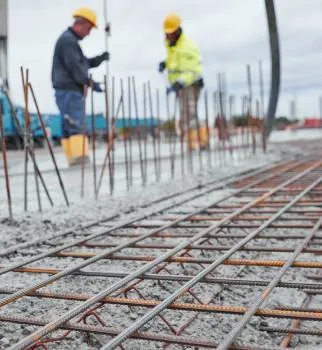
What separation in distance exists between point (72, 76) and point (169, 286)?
4817 mm

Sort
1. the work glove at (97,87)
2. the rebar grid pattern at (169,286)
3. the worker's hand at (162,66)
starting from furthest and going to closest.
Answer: the worker's hand at (162,66)
the work glove at (97,87)
the rebar grid pattern at (169,286)

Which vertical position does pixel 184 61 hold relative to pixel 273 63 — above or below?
above

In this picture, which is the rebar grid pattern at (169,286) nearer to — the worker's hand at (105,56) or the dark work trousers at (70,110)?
the dark work trousers at (70,110)

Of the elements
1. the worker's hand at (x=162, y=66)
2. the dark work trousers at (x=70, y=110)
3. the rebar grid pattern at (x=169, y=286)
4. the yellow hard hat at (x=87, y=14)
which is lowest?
the rebar grid pattern at (x=169, y=286)

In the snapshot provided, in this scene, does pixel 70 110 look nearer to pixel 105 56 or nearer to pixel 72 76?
pixel 72 76

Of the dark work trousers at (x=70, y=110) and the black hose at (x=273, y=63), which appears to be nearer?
the black hose at (x=273, y=63)

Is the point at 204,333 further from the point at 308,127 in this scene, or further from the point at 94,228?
the point at 308,127

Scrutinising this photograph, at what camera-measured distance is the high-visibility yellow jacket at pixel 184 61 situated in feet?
26.1

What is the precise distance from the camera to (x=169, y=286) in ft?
7.44

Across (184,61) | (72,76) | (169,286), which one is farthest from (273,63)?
(169,286)

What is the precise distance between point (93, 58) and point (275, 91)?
7.30 ft

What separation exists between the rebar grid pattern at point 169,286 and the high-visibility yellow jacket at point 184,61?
4537 mm

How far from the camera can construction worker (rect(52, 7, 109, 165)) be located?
6.62 meters

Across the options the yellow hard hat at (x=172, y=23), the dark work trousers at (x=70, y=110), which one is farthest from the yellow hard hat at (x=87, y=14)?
the yellow hard hat at (x=172, y=23)
